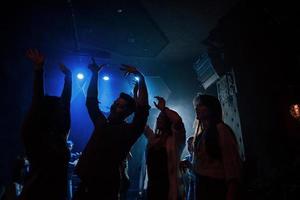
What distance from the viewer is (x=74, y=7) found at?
5508 mm

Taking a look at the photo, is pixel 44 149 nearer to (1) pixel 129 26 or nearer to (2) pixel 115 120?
(2) pixel 115 120

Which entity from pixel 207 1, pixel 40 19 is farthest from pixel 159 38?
pixel 40 19

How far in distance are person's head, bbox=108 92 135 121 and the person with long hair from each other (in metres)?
0.89

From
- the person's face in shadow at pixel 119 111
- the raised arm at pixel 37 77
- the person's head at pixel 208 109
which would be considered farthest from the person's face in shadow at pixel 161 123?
the raised arm at pixel 37 77

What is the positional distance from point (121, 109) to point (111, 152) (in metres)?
0.57

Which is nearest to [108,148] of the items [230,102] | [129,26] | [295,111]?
[230,102]

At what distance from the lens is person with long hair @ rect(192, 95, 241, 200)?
2.21 meters

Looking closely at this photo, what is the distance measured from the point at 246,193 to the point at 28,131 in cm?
412

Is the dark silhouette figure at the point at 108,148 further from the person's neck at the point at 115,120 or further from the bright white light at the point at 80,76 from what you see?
the bright white light at the point at 80,76

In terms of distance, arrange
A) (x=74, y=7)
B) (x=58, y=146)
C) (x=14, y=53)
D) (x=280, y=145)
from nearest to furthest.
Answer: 1. (x=58, y=146)
2. (x=280, y=145)
3. (x=74, y=7)
4. (x=14, y=53)

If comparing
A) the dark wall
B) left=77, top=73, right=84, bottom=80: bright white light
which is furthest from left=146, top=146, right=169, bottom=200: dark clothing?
left=77, top=73, right=84, bottom=80: bright white light

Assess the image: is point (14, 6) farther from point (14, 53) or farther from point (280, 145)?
point (280, 145)

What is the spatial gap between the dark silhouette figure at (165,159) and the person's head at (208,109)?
423mm

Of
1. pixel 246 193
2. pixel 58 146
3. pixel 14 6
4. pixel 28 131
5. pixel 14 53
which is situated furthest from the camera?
pixel 14 53
